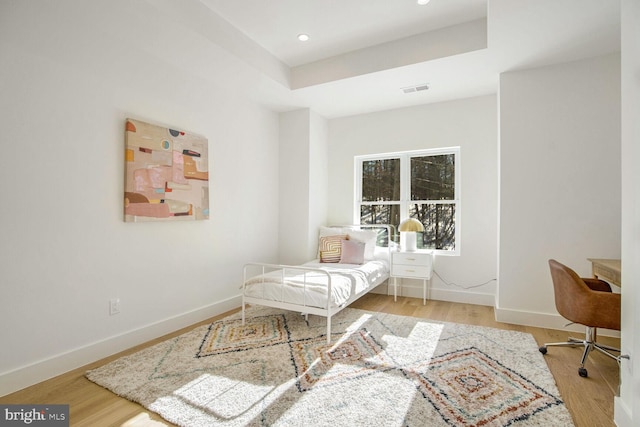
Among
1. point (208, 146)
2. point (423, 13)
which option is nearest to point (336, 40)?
point (423, 13)

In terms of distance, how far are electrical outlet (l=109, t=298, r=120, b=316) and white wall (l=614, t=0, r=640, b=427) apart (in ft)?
11.1

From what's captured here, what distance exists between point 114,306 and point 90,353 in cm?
36

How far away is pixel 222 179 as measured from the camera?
12.4 feet

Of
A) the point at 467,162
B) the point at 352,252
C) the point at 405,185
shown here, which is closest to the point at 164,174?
the point at 352,252

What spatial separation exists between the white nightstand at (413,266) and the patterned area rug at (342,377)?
0.86m

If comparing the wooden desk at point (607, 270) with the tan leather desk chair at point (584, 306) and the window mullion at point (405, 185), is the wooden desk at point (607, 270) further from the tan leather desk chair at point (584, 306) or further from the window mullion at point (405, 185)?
the window mullion at point (405, 185)

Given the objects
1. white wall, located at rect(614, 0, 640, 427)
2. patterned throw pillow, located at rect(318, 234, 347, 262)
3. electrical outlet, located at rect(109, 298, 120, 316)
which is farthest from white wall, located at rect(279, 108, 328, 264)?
white wall, located at rect(614, 0, 640, 427)

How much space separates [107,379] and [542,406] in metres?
2.74

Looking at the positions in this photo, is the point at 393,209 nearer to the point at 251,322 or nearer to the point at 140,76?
the point at 251,322

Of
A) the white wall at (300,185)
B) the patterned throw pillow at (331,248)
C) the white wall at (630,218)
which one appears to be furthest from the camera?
the white wall at (300,185)

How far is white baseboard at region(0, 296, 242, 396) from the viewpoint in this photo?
6.98 ft

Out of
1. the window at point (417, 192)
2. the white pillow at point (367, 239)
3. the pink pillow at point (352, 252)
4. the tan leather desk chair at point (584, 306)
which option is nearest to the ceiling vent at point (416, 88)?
the window at point (417, 192)

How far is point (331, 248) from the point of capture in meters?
4.25

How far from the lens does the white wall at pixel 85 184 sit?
84.4 inches
